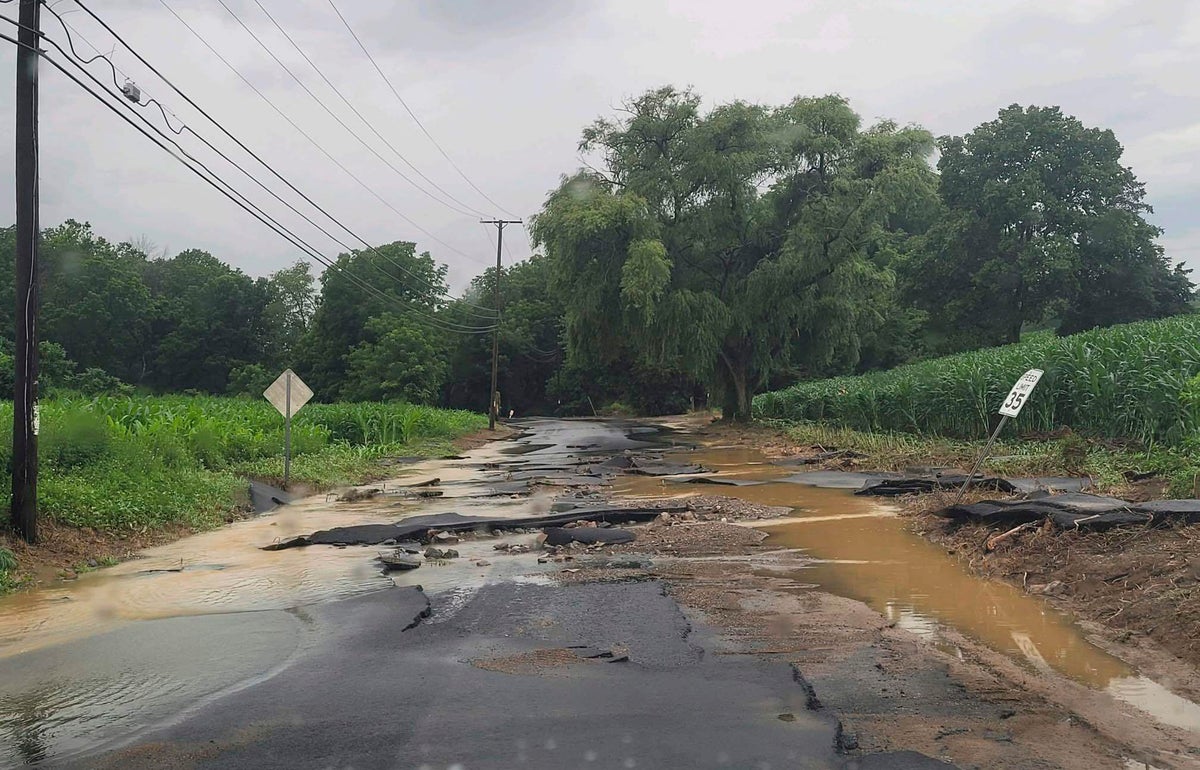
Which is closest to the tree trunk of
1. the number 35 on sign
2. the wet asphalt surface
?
the number 35 on sign

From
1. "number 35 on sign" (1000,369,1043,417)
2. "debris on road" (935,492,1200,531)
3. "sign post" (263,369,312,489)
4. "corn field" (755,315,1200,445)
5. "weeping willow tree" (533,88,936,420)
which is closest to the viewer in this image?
"debris on road" (935,492,1200,531)

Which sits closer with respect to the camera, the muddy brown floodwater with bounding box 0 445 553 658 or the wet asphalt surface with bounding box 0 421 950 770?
the wet asphalt surface with bounding box 0 421 950 770

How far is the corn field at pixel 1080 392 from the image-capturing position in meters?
14.1

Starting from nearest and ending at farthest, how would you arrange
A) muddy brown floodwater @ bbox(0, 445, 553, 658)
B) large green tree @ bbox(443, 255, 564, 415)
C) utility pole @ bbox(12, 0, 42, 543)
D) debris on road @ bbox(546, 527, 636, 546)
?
muddy brown floodwater @ bbox(0, 445, 553, 658)
utility pole @ bbox(12, 0, 42, 543)
debris on road @ bbox(546, 527, 636, 546)
large green tree @ bbox(443, 255, 564, 415)

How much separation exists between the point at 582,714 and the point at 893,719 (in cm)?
146

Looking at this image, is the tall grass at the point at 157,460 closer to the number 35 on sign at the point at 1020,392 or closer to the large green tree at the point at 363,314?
A: the number 35 on sign at the point at 1020,392

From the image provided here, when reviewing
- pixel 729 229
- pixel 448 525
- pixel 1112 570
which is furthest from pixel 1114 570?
pixel 729 229

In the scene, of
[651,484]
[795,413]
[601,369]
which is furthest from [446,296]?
[651,484]

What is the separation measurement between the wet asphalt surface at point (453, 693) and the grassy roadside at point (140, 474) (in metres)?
4.15

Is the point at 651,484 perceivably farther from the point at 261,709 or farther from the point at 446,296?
the point at 446,296

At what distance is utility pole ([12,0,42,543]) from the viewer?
10.3 metres

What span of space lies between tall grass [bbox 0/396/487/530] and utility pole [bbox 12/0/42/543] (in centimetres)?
100

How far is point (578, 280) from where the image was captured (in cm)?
3625

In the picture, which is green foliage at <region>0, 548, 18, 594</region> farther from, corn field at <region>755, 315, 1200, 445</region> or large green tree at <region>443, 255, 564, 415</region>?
large green tree at <region>443, 255, 564, 415</region>
